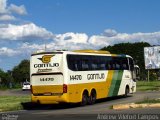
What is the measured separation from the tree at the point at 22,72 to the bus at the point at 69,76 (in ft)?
339

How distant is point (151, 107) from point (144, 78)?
8305 centimetres

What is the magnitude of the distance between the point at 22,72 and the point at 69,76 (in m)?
110

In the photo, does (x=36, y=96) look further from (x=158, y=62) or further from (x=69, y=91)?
(x=158, y=62)

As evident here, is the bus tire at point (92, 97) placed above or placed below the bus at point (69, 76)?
below

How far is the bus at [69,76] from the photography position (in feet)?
87.2

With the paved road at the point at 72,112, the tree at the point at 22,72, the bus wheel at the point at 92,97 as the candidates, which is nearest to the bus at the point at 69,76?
the bus wheel at the point at 92,97

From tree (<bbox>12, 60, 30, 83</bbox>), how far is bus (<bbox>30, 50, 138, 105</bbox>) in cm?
10339

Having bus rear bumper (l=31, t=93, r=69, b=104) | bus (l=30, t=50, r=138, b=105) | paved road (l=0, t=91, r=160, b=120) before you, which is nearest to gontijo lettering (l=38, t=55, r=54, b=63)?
bus (l=30, t=50, r=138, b=105)

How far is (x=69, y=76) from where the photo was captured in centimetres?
2670

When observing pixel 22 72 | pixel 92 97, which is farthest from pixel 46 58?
→ pixel 22 72

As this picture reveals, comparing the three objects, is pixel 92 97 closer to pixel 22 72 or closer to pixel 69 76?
pixel 69 76

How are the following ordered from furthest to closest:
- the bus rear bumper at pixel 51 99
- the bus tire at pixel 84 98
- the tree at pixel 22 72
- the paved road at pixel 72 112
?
the tree at pixel 22 72 → the bus tire at pixel 84 98 → the bus rear bumper at pixel 51 99 → the paved road at pixel 72 112

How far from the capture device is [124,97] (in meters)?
35.5

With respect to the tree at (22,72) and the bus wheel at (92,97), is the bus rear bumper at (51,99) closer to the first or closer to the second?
the bus wheel at (92,97)
